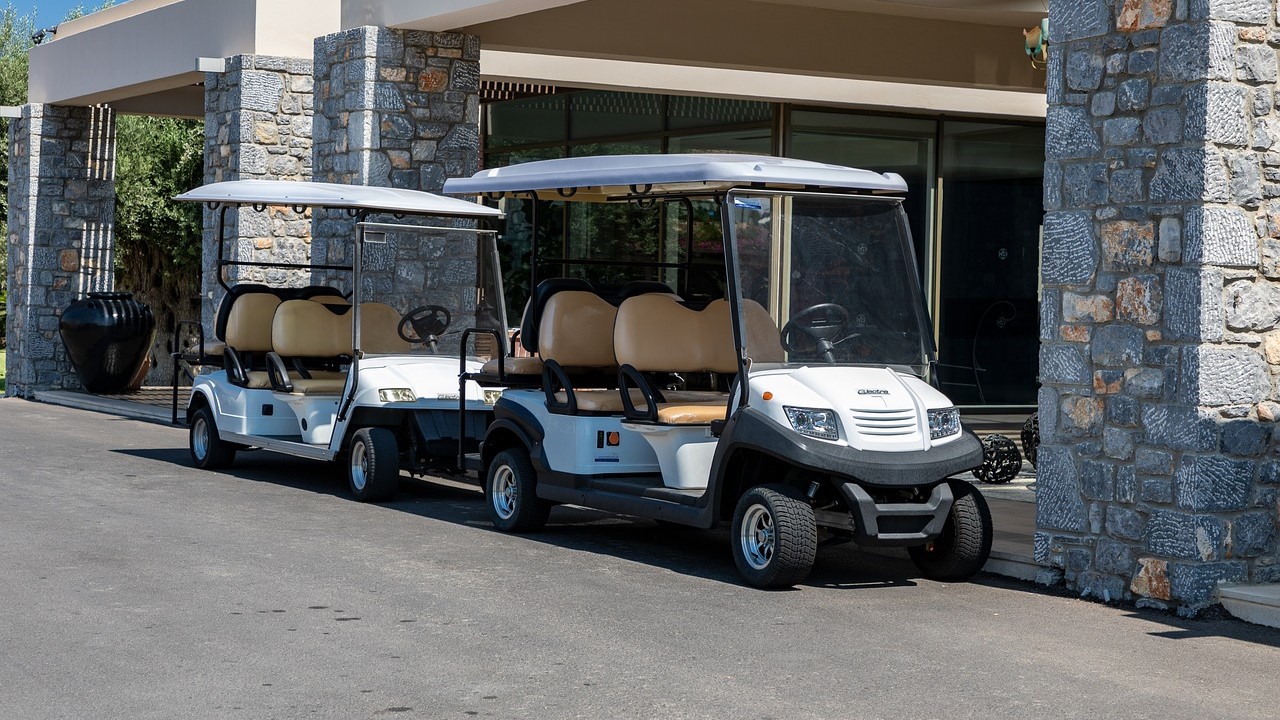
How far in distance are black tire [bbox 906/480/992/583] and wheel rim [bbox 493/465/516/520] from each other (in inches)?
102

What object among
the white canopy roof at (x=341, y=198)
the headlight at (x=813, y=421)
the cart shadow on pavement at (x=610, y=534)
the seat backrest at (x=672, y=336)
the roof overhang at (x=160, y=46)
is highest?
the roof overhang at (x=160, y=46)

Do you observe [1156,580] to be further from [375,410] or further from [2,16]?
[2,16]

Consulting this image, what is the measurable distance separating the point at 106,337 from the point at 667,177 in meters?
13.2

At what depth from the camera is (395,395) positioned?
425 inches

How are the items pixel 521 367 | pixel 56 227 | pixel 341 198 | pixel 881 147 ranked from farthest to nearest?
1. pixel 56 227
2. pixel 881 147
3. pixel 341 198
4. pixel 521 367

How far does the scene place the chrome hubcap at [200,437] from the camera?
41.0 feet

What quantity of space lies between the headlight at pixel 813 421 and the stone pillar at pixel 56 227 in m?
15.3

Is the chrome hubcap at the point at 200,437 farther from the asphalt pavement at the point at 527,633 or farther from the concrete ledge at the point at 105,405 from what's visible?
the concrete ledge at the point at 105,405

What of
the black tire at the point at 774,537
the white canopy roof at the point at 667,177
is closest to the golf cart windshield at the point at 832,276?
the white canopy roof at the point at 667,177

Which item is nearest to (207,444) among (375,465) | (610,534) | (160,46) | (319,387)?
(319,387)

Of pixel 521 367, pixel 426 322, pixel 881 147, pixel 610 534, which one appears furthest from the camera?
pixel 881 147

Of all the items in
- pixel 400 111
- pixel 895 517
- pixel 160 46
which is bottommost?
pixel 895 517

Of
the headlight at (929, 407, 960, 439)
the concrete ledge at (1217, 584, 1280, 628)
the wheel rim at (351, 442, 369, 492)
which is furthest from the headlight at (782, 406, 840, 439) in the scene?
the wheel rim at (351, 442, 369, 492)

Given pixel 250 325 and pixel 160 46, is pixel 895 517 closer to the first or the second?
pixel 250 325
